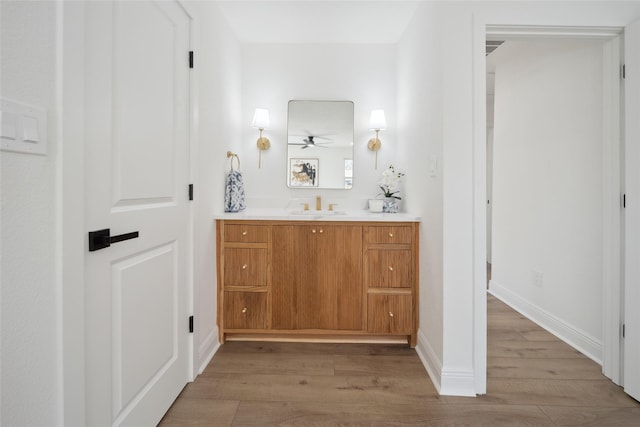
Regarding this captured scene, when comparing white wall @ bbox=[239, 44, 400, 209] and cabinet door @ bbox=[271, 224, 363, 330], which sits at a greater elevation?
white wall @ bbox=[239, 44, 400, 209]

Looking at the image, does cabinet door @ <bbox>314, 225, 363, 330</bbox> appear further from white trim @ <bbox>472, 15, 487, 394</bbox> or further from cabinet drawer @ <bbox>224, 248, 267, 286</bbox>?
white trim @ <bbox>472, 15, 487, 394</bbox>

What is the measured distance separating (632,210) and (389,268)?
56.2 inches

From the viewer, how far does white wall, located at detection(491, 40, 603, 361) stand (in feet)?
7.36

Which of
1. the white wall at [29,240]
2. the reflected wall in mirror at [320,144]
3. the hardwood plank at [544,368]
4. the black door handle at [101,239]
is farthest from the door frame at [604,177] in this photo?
the white wall at [29,240]

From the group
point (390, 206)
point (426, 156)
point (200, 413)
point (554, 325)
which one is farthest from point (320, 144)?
point (554, 325)

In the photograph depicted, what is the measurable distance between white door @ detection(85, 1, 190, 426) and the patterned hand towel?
0.70 m

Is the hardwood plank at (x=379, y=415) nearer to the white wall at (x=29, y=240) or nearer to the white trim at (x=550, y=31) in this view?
the white wall at (x=29, y=240)

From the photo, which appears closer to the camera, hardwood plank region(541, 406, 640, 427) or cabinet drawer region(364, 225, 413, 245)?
hardwood plank region(541, 406, 640, 427)

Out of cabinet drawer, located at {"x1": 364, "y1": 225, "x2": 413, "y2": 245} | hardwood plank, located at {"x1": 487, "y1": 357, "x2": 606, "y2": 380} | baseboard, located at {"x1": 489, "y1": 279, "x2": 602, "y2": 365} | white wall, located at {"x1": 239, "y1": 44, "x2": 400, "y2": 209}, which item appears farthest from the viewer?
white wall, located at {"x1": 239, "y1": 44, "x2": 400, "y2": 209}

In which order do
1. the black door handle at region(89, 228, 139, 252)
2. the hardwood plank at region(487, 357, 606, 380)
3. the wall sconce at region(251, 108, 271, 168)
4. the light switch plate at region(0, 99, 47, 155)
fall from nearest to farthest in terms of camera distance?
the light switch plate at region(0, 99, 47, 155), the black door handle at region(89, 228, 139, 252), the hardwood plank at region(487, 357, 606, 380), the wall sconce at region(251, 108, 271, 168)

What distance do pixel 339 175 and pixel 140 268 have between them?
1993 mm

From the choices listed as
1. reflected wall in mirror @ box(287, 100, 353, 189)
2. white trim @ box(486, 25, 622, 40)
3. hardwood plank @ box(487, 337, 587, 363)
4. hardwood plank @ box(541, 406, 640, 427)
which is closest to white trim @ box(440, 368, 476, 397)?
hardwood plank @ box(541, 406, 640, 427)

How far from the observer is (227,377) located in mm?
1943

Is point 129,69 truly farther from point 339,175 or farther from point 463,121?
point 339,175
